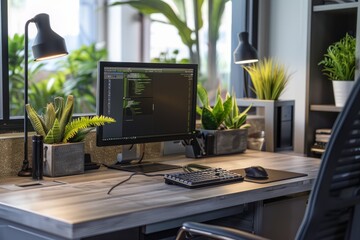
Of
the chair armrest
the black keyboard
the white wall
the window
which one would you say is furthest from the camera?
the window

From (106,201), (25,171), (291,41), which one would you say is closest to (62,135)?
(25,171)

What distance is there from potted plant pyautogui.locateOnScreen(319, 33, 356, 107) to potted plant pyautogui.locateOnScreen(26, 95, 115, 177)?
1276 mm

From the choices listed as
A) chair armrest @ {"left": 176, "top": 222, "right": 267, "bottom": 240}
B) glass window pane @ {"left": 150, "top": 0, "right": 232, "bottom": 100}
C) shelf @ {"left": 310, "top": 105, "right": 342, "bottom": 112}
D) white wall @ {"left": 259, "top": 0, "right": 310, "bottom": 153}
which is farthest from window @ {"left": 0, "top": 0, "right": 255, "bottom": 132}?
chair armrest @ {"left": 176, "top": 222, "right": 267, "bottom": 240}

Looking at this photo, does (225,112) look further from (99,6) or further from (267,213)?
A: (99,6)

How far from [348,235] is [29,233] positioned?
36.6 inches

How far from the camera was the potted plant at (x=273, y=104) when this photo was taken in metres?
3.17

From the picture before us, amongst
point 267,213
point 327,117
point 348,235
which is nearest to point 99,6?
point 327,117

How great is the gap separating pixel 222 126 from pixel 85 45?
4.27 metres

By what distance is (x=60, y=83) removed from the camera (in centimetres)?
617

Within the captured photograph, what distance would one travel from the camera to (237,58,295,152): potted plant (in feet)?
10.4

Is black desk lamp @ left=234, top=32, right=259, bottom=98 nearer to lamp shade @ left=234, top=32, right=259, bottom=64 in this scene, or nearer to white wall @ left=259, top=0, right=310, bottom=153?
lamp shade @ left=234, top=32, right=259, bottom=64

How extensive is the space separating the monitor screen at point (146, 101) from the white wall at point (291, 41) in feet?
3.00

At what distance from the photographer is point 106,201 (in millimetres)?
1866

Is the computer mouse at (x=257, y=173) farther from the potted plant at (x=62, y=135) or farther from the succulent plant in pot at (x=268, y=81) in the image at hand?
the succulent plant in pot at (x=268, y=81)
